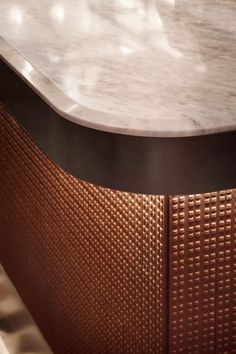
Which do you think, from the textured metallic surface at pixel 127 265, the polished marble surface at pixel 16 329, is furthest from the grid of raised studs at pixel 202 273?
the polished marble surface at pixel 16 329

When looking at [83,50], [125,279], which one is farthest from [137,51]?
[125,279]

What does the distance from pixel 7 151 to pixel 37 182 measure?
317mm

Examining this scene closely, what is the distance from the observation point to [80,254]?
2232 mm

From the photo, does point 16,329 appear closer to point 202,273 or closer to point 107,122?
point 202,273

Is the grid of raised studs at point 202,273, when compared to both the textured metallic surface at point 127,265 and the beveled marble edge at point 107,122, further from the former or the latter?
the beveled marble edge at point 107,122

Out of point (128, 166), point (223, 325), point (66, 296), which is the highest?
Answer: point (128, 166)

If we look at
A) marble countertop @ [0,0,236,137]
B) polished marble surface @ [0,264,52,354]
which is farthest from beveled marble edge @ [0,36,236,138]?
polished marble surface @ [0,264,52,354]

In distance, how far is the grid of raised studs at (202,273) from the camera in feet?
6.10

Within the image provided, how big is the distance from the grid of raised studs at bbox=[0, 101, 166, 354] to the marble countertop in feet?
0.78

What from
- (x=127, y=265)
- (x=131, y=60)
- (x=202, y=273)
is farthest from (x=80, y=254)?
(x=131, y=60)

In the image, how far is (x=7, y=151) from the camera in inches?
106

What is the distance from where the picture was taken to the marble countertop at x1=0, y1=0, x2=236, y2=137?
1.73 meters

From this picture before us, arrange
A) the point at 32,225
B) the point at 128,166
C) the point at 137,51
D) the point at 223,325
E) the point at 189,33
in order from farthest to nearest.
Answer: the point at 32,225
the point at 189,33
the point at 137,51
the point at 223,325
the point at 128,166

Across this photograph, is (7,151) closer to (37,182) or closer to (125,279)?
(37,182)
